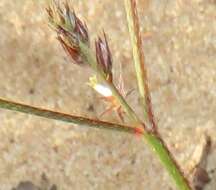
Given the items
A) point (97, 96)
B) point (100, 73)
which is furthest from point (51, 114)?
point (97, 96)

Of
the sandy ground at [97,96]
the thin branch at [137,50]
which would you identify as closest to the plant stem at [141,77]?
the thin branch at [137,50]

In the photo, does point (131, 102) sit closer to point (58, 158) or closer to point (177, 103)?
point (177, 103)

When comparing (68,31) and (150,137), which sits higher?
(68,31)

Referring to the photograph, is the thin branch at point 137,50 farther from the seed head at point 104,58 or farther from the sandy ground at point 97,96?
the sandy ground at point 97,96

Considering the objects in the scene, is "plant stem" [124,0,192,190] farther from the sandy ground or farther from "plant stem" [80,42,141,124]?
the sandy ground

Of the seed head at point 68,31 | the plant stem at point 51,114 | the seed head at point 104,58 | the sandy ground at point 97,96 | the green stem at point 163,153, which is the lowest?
the sandy ground at point 97,96

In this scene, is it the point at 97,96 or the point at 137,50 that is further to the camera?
the point at 97,96

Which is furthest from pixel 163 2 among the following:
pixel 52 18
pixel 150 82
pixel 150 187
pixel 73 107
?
pixel 52 18

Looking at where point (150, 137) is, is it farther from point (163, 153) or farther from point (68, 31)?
point (68, 31)
